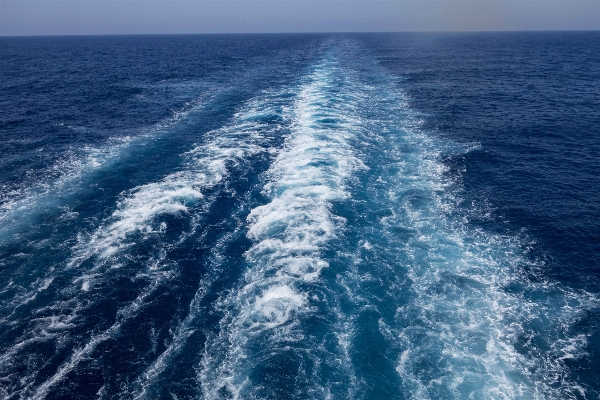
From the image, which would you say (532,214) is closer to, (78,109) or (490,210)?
(490,210)

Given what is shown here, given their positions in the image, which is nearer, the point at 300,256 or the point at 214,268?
the point at 214,268

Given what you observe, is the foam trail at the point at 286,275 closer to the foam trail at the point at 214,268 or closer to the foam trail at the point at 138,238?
the foam trail at the point at 214,268

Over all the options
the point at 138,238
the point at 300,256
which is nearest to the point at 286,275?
the point at 300,256

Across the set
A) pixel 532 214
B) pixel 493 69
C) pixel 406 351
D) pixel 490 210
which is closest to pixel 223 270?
pixel 406 351

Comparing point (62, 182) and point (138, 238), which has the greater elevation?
point (62, 182)

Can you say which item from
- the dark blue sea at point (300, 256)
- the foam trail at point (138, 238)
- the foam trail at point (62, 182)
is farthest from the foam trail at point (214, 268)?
the foam trail at point (62, 182)

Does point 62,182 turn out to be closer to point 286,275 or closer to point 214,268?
point 214,268

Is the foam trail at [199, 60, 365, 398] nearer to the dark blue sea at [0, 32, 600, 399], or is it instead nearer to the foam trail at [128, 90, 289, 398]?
the dark blue sea at [0, 32, 600, 399]
